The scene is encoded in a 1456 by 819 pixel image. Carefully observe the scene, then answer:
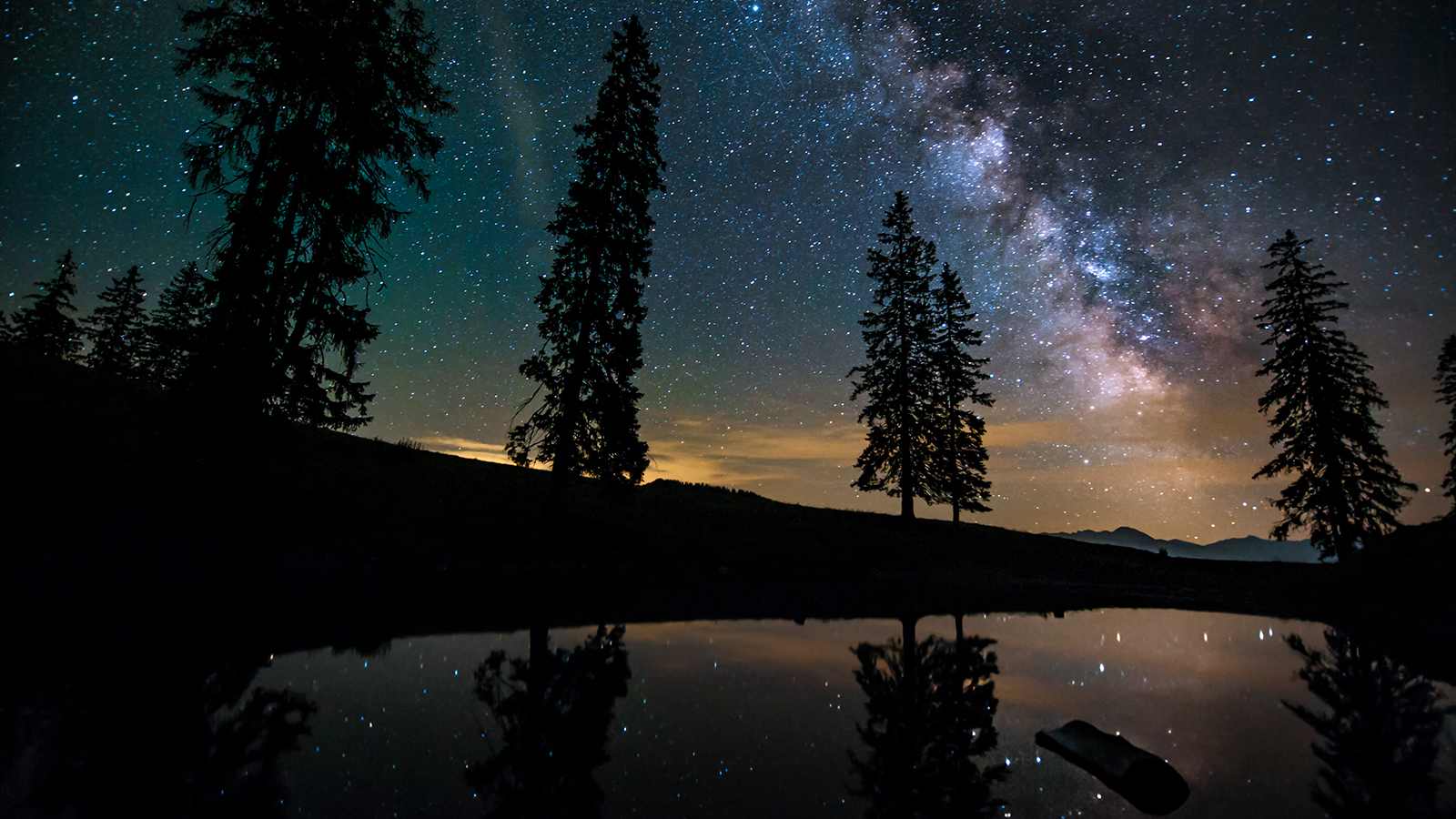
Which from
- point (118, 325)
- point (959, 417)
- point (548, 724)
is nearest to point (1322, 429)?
point (959, 417)

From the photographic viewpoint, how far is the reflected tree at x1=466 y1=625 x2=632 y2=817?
4.30 meters

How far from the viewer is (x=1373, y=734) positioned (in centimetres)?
660

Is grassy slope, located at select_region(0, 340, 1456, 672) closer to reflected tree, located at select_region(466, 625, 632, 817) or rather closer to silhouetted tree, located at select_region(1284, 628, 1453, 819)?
reflected tree, located at select_region(466, 625, 632, 817)

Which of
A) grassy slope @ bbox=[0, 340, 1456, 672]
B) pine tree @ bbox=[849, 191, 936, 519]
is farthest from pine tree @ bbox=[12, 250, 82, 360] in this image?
pine tree @ bbox=[849, 191, 936, 519]

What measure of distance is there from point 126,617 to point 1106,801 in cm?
1251

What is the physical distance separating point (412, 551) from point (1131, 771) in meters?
14.6

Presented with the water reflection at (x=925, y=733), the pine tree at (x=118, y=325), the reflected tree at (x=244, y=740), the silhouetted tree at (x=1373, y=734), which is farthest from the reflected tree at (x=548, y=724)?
the pine tree at (x=118, y=325)

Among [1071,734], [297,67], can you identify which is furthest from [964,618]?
[297,67]

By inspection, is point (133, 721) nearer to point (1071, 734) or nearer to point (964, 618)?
point (1071, 734)

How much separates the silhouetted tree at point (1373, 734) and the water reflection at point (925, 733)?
2.77 m

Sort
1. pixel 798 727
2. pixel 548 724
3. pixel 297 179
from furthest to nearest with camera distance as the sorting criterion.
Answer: pixel 297 179
pixel 798 727
pixel 548 724

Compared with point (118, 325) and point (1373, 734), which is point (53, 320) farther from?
point (1373, 734)

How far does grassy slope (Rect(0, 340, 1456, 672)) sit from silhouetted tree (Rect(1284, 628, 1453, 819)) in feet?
22.2

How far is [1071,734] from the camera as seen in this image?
578 centimetres
